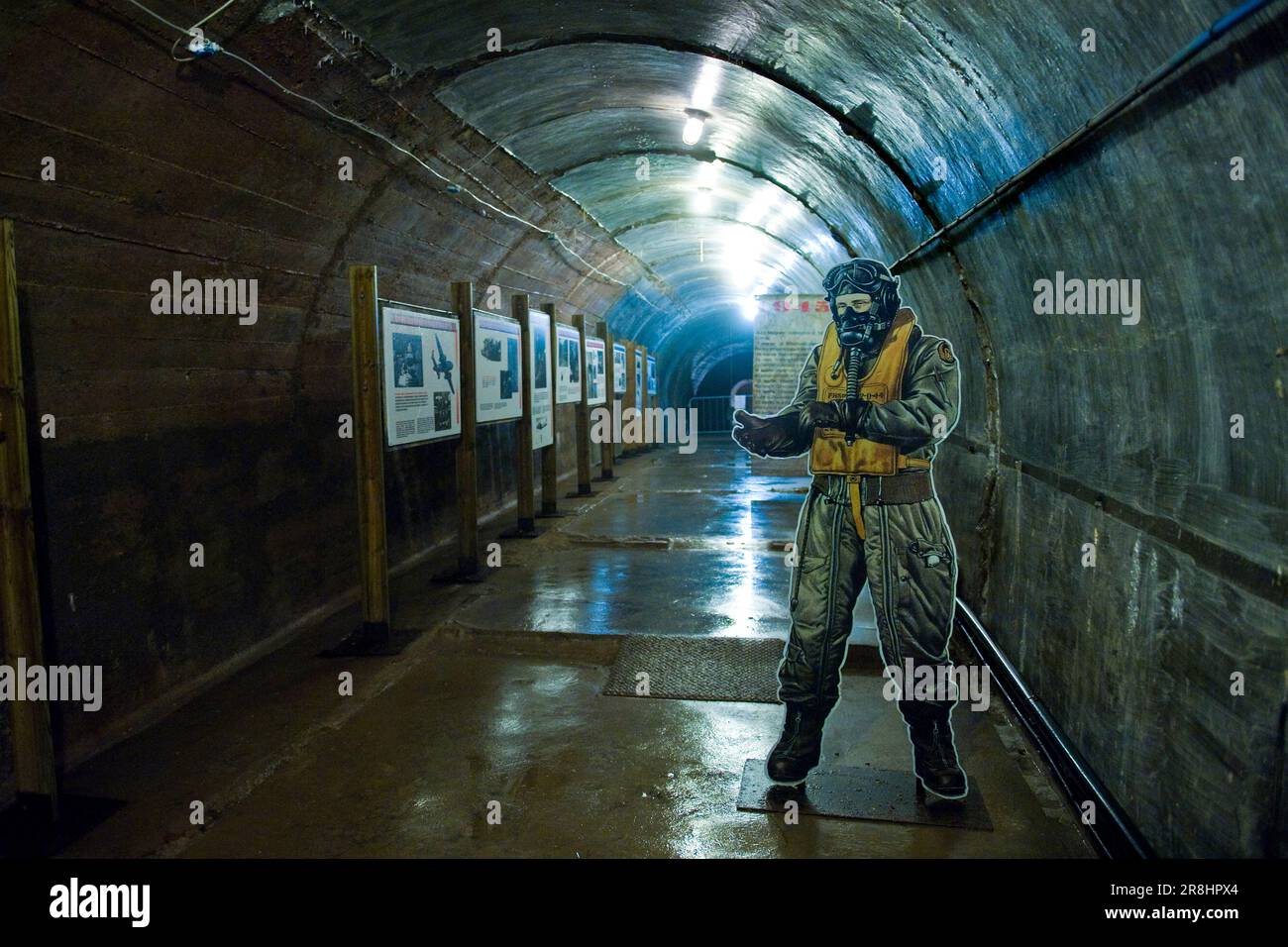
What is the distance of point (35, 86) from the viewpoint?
3.43 meters

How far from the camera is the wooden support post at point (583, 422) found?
11180 millimetres

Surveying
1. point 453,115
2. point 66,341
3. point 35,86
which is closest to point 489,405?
point 453,115

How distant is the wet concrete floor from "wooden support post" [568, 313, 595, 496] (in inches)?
191

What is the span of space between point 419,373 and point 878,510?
3.68 meters

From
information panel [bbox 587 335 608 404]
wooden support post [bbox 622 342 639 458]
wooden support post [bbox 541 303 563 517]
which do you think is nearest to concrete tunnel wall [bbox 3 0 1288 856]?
wooden support post [bbox 541 303 563 517]

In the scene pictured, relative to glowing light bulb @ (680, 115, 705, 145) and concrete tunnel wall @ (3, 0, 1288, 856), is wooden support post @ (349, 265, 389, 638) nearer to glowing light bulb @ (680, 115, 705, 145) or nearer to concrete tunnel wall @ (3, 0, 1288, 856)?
concrete tunnel wall @ (3, 0, 1288, 856)

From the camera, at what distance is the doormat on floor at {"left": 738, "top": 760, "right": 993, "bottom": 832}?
364 centimetres

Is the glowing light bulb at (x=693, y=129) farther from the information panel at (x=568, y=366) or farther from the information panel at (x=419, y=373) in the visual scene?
the information panel at (x=568, y=366)

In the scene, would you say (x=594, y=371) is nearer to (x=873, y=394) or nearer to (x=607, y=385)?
(x=607, y=385)

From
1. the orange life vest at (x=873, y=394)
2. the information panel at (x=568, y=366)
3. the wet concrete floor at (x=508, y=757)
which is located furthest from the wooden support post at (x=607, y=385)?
the orange life vest at (x=873, y=394)

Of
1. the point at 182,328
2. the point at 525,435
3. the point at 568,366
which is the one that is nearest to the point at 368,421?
the point at 182,328

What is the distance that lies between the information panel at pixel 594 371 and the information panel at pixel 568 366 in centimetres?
67
